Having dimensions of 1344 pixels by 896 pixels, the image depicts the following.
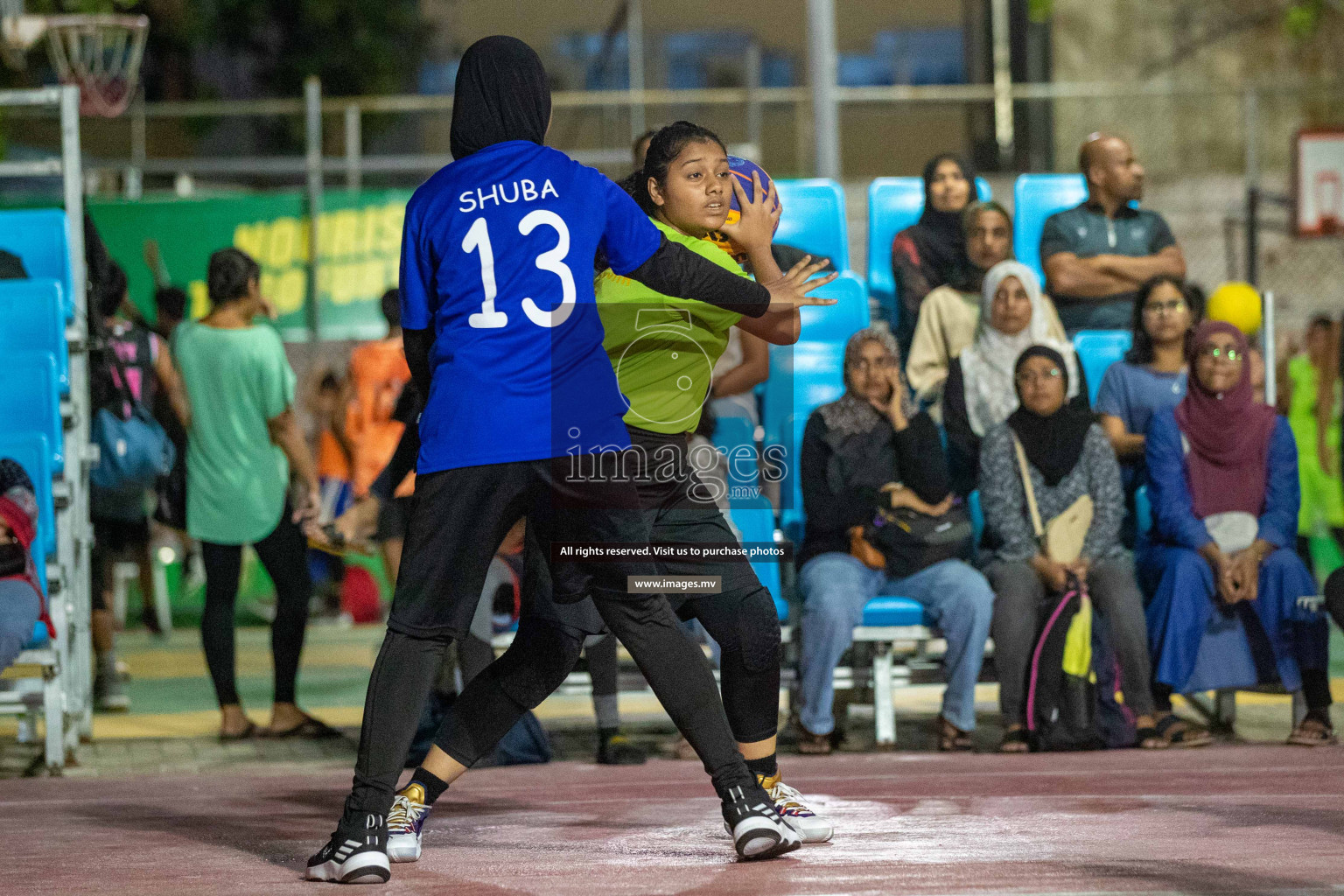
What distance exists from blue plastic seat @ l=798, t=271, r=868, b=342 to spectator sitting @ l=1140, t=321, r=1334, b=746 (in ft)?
4.67

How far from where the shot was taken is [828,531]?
6.70 m

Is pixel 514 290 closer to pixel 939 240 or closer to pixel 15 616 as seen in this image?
pixel 15 616

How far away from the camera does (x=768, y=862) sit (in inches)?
165

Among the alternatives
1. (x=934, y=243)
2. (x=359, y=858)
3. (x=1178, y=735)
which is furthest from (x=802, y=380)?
(x=359, y=858)

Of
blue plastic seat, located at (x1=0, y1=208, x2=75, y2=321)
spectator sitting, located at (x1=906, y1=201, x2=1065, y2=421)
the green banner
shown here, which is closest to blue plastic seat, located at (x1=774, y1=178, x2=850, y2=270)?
spectator sitting, located at (x1=906, y1=201, x2=1065, y2=421)

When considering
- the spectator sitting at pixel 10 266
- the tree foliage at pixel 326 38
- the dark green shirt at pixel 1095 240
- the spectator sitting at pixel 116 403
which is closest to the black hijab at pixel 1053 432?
the dark green shirt at pixel 1095 240

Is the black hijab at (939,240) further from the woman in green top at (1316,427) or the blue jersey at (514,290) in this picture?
the blue jersey at (514,290)

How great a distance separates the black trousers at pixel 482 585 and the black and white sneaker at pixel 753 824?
0.04m

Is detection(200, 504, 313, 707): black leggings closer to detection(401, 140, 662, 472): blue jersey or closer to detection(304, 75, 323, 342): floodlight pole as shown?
detection(401, 140, 662, 472): blue jersey

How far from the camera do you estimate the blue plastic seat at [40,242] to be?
23.6 ft

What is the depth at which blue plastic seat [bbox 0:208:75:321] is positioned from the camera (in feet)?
23.6

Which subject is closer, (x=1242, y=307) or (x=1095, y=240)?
(x=1095, y=240)

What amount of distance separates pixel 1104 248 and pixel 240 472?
4.15m

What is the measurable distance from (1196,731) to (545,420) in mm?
3573
